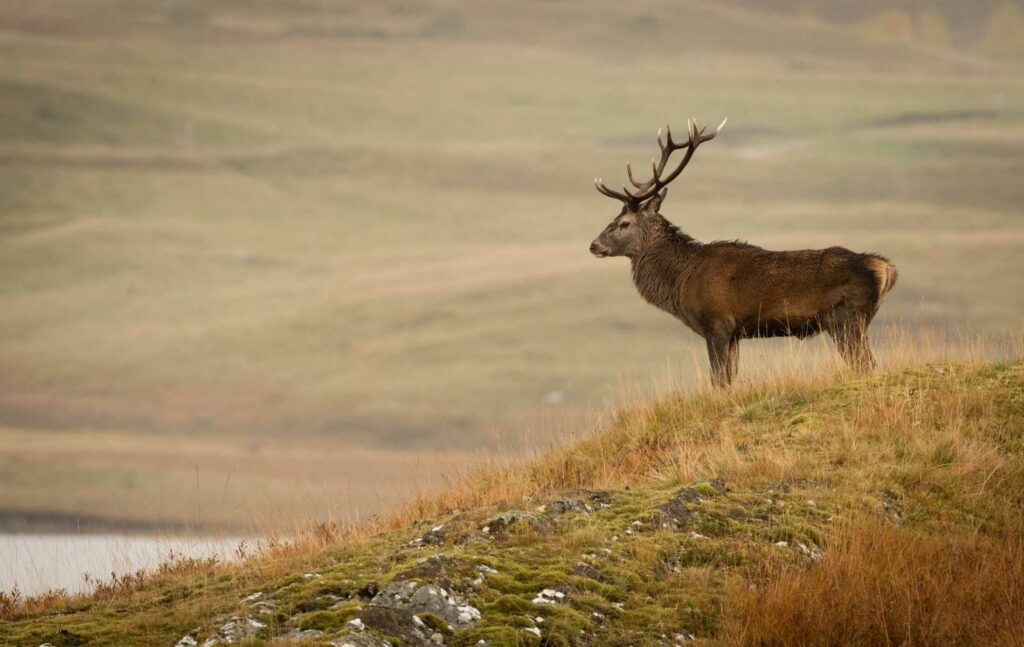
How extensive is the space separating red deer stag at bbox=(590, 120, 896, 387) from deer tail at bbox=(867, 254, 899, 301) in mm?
13

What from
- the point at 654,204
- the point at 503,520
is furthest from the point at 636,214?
the point at 503,520

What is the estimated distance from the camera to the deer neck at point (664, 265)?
60.3 ft

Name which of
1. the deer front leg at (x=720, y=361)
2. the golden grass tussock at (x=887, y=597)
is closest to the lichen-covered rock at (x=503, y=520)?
the golden grass tussock at (x=887, y=597)

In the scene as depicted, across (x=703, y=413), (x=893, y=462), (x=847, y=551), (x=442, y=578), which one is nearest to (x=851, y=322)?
(x=703, y=413)

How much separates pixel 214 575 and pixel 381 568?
269cm

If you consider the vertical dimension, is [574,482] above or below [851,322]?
below

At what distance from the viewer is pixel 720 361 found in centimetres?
1733

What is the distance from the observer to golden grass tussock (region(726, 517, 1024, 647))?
8164 mm

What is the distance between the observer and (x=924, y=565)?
9258 mm

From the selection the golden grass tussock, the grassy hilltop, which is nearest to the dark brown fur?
the grassy hilltop

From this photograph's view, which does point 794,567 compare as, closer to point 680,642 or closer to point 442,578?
point 680,642

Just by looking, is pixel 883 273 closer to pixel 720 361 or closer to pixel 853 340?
pixel 853 340

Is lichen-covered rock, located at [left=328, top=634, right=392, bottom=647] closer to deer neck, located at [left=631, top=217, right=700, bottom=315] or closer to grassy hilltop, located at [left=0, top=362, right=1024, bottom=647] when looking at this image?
grassy hilltop, located at [left=0, top=362, right=1024, bottom=647]

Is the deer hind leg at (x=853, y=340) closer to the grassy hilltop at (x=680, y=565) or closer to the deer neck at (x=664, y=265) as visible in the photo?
the deer neck at (x=664, y=265)
